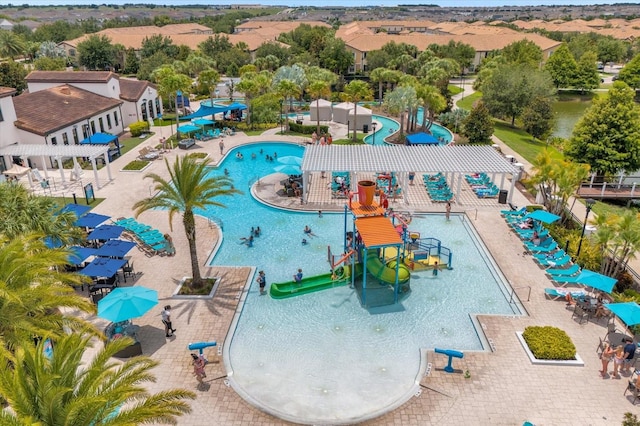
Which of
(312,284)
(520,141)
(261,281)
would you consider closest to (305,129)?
(520,141)

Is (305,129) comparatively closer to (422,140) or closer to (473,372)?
(422,140)

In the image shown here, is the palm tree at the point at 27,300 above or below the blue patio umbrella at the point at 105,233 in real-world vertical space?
above

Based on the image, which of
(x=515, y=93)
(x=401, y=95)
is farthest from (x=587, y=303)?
(x=515, y=93)

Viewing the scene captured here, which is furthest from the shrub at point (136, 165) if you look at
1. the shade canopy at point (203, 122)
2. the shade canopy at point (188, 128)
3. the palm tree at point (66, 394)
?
the palm tree at point (66, 394)

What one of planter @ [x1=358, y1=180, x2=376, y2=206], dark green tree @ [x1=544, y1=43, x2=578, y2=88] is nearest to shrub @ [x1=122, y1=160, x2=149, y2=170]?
planter @ [x1=358, y1=180, x2=376, y2=206]

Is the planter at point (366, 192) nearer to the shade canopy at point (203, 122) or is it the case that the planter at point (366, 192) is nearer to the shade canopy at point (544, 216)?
the shade canopy at point (544, 216)

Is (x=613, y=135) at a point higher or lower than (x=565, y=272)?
higher

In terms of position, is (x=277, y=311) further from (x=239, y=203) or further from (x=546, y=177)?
(x=546, y=177)
